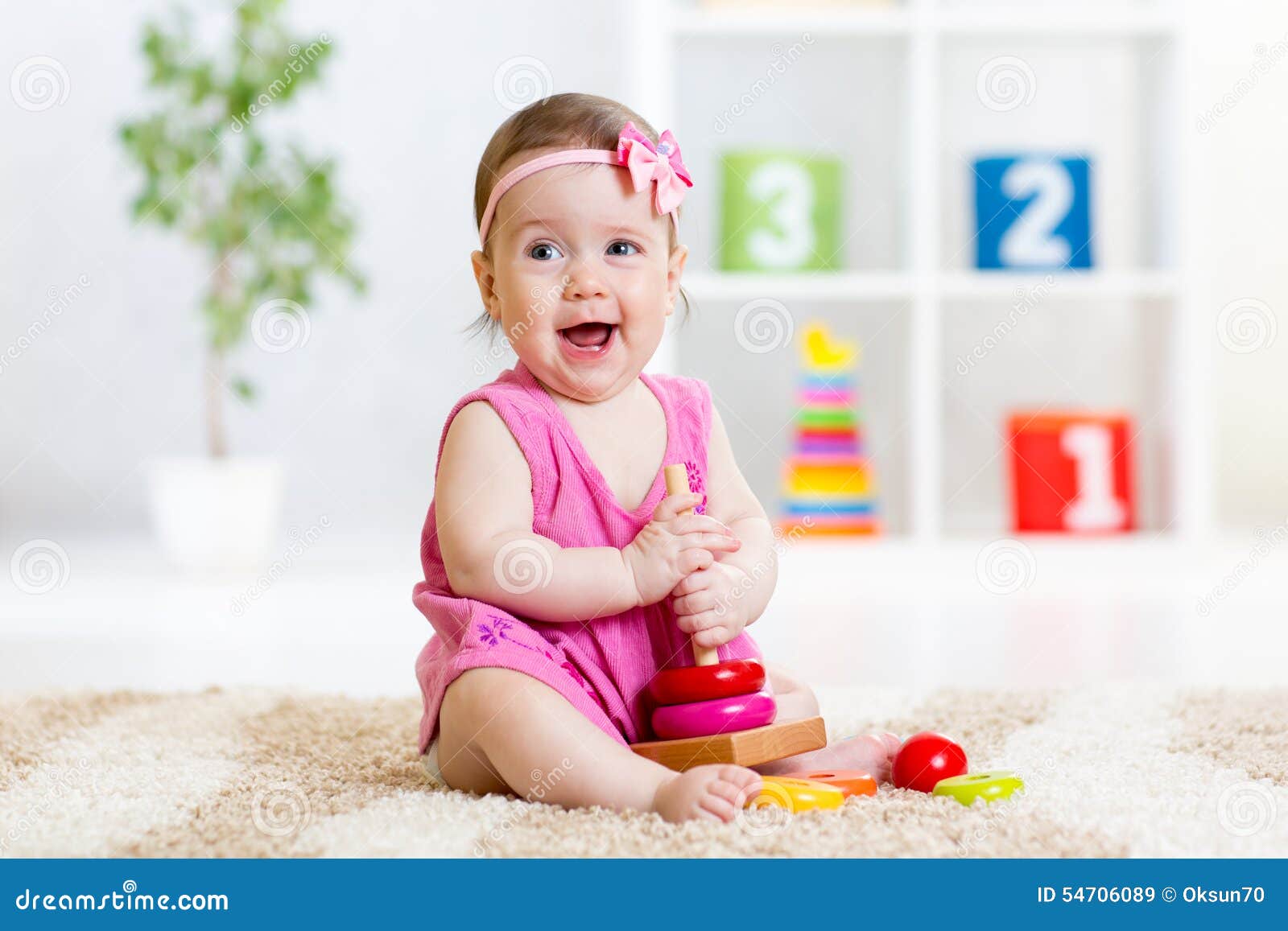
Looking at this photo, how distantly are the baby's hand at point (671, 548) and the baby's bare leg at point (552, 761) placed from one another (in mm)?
99

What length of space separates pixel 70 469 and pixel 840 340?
159cm

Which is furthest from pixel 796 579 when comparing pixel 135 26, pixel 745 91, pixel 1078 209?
pixel 135 26

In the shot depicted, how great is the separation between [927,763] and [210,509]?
69.1 inches

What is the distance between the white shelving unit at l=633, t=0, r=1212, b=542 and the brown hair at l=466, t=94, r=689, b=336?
1.36 metres

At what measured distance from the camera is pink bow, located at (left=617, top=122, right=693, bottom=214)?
3.34ft

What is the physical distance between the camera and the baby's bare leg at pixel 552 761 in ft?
2.78

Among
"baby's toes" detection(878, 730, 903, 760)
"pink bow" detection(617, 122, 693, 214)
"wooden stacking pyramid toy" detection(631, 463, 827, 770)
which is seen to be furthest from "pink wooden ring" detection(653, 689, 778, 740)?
"pink bow" detection(617, 122, 693, 214)

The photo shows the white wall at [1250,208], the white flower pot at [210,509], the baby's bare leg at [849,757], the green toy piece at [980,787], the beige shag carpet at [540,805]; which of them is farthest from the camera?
the white wall at [1250,208]

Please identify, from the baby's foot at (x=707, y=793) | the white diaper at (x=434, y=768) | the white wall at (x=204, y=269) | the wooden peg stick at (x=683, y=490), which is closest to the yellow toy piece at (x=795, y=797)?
the baby's foot at (x=707, y=793)

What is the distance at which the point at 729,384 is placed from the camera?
2.89 m

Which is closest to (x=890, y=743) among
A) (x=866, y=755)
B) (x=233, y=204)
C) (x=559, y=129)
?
(x=866, y=755)

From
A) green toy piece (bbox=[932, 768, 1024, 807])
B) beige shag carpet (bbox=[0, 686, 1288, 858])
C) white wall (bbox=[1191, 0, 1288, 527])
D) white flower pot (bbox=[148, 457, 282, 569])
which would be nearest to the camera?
beige shag carpet (bbox=[0, 686, 1288, 858])

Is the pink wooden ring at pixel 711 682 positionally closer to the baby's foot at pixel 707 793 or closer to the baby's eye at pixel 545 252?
the baby's foot at pixel 707 793

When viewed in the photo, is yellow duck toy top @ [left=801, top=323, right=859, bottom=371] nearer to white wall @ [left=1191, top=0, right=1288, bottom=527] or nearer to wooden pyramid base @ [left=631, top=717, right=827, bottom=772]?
white wall @ [left=1191, top=0, right=1288, bottom=527]
